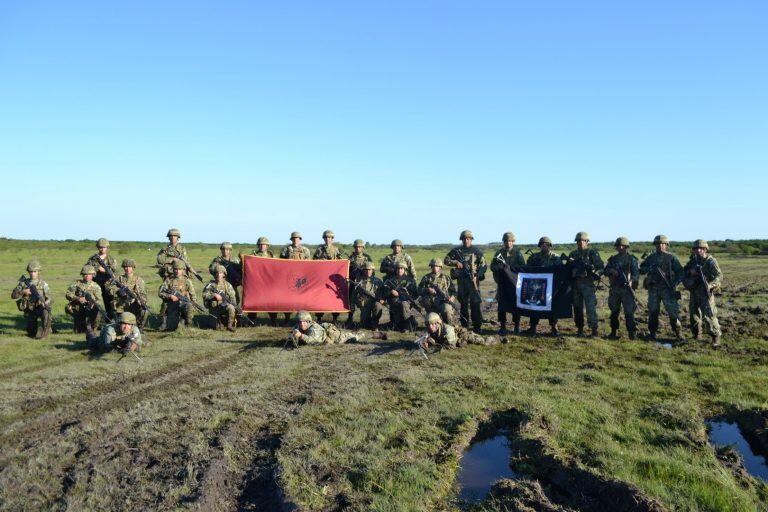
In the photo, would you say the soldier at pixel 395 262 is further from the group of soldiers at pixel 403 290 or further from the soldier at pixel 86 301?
the soldier at pixel 86 301

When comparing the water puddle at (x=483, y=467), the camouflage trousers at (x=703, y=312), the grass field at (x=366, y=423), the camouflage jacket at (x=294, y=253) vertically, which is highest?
the camouflage jacket at (x=294, y=253)

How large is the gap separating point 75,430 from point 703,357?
11.7m

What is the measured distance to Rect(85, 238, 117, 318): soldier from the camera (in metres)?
15.1

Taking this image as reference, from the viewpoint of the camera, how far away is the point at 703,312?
13.1 m

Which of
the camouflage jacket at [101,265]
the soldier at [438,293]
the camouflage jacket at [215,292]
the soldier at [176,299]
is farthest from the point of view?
the camouflage jacket at [215,292]

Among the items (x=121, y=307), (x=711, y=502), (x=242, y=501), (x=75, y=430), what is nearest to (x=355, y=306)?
(x=121, y=307)

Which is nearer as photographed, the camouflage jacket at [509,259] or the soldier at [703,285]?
the soldier at [703,285]

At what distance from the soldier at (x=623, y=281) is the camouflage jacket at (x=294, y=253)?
868cm

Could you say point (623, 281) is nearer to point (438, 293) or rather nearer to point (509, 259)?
point (509, 259)

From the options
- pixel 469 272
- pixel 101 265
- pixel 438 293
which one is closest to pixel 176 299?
pixel 101 265

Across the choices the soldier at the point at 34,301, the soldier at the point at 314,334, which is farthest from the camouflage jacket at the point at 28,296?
the soldier at the point at 314,334

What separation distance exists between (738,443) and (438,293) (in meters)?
8.03

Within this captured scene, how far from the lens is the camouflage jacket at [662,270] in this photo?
43.9 feet

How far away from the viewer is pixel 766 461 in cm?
711
